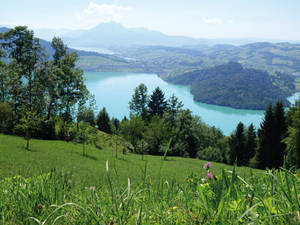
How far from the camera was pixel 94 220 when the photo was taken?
1149 millimetres

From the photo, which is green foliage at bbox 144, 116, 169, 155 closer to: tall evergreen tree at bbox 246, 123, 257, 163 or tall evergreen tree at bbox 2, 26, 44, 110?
tall evergreen tree at bbox 246, 123, 257, 163

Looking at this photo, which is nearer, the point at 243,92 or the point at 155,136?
the point at 155,136

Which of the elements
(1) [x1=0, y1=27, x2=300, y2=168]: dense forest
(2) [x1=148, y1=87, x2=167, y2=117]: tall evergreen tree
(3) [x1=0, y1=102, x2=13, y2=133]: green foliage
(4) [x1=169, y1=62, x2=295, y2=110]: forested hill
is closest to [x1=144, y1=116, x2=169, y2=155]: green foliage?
(1) [x1=0, y1=27, x2=300, y2=168]: dense forest

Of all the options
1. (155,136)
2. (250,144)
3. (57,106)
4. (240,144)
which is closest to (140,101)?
(155,136)

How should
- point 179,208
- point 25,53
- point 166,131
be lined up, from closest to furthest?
point 179,208 < point 25,53 < point 166,131

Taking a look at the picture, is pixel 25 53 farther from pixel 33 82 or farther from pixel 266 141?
pixel 266 141

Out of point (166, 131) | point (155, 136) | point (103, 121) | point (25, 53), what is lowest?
point (103, 121)

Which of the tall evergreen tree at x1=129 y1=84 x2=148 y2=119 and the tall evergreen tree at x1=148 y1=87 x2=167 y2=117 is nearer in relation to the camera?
the tall evergreen tree at x1=148 y1=87 x2=167 y2=117

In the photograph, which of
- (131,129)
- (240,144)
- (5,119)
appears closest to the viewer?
(5,119)

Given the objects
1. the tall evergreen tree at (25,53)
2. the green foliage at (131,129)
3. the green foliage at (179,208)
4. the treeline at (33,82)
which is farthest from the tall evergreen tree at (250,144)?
the green foliage at (179,208)

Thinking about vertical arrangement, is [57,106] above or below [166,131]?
above

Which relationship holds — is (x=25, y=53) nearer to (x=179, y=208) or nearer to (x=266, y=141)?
(x=266, y=141)

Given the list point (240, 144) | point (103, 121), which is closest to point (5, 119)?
point (103, 121)

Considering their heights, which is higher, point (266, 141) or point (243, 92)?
point (243, 92)
